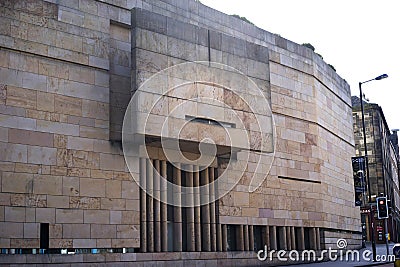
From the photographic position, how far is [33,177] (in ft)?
63.1

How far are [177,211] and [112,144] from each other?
158 inches

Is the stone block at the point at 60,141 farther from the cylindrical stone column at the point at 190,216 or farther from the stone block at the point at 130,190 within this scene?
the cylindrical stone column at the point at 190,216

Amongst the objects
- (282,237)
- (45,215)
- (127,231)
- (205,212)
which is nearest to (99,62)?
(45,215)

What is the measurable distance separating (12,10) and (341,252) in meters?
22.6

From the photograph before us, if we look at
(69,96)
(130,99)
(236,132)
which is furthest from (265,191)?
(69,96)

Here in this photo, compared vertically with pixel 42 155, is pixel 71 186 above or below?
below

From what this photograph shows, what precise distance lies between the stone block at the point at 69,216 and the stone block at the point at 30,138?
2.34 meters

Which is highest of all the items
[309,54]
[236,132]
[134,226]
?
[309,54]

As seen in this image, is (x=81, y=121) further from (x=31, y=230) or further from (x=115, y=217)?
(x=31, y=230)

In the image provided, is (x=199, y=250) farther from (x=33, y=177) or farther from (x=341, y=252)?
(x=341, y=252)

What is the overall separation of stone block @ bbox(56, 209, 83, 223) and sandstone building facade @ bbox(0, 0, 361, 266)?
0.03 meters

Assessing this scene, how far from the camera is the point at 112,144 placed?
2175cm

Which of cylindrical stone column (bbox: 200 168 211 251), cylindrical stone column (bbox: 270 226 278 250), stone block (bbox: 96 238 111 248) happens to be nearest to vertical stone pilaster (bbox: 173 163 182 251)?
cylindrical stone column (bbox: 200 168 211 251)

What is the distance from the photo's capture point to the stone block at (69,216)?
19656 mm
